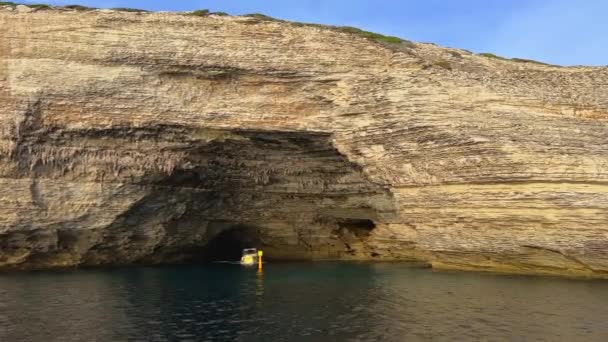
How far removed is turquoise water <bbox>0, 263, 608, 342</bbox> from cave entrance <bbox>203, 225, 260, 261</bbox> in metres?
10.1

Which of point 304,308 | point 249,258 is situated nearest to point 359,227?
point 249,258

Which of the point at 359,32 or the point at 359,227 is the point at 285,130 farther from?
the point at 359,227

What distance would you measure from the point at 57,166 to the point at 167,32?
8312mm

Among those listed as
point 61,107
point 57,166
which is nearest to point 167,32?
point 61,107

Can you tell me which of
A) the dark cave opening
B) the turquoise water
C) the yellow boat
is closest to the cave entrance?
the yellow boat

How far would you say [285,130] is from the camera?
96.4ft

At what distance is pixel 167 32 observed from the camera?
29.2 metres

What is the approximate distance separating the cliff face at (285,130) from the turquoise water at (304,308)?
2.63 m

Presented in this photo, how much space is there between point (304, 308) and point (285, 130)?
11.9 m

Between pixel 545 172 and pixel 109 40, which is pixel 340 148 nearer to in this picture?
pixel 545 172

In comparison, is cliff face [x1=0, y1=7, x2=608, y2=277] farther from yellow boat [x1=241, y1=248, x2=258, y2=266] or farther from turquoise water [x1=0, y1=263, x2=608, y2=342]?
yellow boat [x1=241, y1=248, x2=258, y2=266]

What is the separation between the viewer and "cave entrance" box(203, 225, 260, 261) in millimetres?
39188

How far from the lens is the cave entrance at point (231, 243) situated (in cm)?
3919

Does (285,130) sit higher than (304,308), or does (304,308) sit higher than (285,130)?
→ (285,130)
